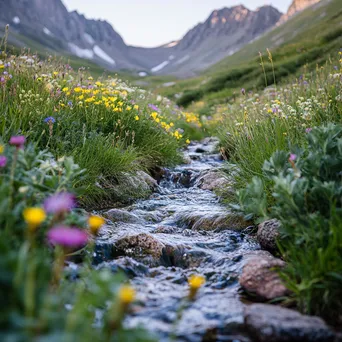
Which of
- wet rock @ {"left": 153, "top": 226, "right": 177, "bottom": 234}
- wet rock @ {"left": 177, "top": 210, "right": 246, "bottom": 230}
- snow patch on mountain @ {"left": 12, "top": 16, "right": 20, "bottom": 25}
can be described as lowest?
wet rock @ {"left": 153, "top": 226, "right": 177, "bottom": 234}

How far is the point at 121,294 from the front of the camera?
54.9 inches

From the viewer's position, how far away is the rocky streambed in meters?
2.34

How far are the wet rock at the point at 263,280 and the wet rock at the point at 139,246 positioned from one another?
3.51 feet

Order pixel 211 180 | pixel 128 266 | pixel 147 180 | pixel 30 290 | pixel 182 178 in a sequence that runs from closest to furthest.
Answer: pixel 30 290 → pixel 128 266 → pixel 147 180 → pixel 211 180 → pixel 182 178

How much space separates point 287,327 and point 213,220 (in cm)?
266

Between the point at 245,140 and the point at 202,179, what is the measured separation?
1.60 meters

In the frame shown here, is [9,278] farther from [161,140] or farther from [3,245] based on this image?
[161,140]

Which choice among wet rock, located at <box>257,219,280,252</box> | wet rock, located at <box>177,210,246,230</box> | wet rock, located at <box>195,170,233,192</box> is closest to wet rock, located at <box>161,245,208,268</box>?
wet rock, located at <box>257,219,280,252</box>

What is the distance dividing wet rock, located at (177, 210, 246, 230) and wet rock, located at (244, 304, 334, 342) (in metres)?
2.33

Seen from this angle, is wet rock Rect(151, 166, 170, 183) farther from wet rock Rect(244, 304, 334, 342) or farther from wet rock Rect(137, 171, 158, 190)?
wet rock Rect(244, 304, 334, 342)

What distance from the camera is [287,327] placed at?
7.29ft

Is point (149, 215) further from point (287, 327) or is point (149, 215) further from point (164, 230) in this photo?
point (287, 327)

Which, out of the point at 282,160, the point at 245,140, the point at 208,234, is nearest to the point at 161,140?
the point at 245,140

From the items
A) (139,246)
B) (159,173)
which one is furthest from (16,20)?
(139,246)
